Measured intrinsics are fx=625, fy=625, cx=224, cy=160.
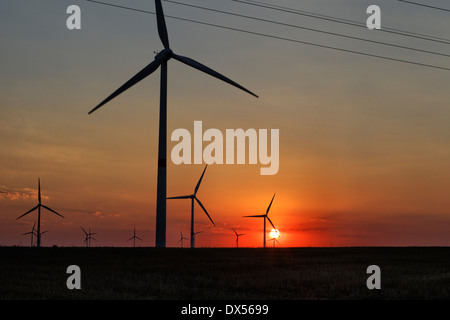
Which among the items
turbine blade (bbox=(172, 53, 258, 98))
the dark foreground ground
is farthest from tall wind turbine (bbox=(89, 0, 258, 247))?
the dark foreground ground

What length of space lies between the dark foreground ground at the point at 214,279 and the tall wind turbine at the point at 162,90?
14.9 meters

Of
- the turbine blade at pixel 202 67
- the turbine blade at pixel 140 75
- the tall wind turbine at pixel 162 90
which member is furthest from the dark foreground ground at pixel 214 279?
the turbine blade at pixel 202 67

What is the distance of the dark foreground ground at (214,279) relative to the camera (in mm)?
33625

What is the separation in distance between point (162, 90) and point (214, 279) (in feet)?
133

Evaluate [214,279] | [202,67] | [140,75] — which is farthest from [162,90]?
[214,279]

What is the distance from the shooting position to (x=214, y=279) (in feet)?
133

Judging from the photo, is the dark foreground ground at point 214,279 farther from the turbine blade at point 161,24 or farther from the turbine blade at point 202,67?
the turbine blade at point 161,24

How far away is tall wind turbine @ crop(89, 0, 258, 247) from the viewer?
71750 millimetres

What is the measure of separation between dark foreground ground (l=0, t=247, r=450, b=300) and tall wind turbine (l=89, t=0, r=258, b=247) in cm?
1494

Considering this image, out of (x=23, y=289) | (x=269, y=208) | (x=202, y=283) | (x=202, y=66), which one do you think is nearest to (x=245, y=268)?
(x=202, y=283)

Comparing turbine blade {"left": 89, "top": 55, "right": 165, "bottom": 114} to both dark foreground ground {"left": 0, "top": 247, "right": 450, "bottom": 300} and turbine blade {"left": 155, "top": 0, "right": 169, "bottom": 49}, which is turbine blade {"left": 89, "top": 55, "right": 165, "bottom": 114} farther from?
dark foreground ground {"left": 0, "top": 247, "right": 450, "bottom": 300}

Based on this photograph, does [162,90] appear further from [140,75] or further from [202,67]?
[202,67]
